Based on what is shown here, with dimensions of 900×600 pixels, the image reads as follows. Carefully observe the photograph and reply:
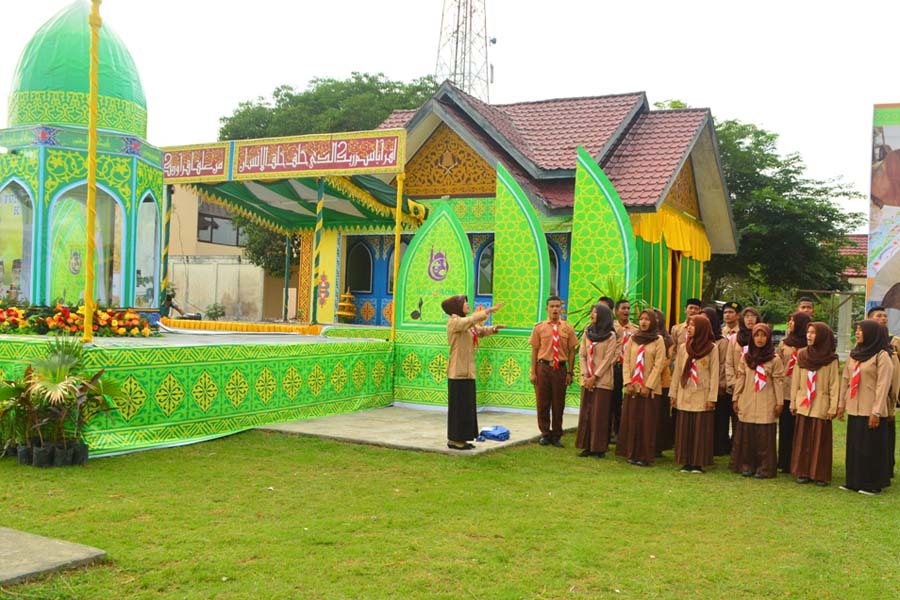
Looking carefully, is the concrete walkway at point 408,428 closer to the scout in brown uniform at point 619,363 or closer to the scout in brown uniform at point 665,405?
the scout in brown uniform at point 619,363

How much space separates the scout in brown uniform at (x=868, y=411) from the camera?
6.57 metres

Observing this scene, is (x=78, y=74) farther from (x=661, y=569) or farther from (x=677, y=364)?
(x=661, y=569)

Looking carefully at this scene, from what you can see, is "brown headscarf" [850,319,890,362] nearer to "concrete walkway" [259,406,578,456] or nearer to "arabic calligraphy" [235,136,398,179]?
"concrete walkway" [259,406,578,456]

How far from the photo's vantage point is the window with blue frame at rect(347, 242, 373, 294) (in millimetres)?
16000

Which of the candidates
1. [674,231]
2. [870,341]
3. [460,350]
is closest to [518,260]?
[460,350]

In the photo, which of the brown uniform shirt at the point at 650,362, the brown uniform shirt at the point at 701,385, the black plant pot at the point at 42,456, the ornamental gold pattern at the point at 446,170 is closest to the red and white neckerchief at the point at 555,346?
the brown uniform shirt at the point at 650,362

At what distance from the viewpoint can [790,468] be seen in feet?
23.9

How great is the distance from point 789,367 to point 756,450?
2.53 feet

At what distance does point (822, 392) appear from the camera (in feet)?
22.3

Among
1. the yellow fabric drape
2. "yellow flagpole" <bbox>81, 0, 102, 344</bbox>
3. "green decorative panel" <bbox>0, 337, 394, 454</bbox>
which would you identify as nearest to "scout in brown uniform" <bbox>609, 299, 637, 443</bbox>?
"green decorative panel" <bbox>0, 337, 394, 454</bbox>

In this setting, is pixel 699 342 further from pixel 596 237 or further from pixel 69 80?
pixel 69 80

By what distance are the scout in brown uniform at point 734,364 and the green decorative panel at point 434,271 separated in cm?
337

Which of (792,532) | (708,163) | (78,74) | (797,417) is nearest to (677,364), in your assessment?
(797,417)

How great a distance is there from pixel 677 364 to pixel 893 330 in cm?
989
